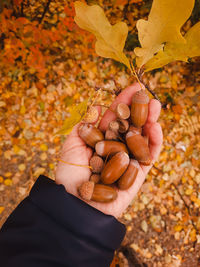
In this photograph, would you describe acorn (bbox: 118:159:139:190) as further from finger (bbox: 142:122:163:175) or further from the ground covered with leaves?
the ground covered with leaves

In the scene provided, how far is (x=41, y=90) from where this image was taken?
3.40 meters

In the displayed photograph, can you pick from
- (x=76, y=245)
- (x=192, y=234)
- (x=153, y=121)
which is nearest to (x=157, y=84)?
(x=153, y=121)

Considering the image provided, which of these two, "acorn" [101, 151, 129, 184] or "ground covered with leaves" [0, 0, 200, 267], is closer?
"acorn" [101, 151, 129, 184]

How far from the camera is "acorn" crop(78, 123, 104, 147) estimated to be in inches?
79.4

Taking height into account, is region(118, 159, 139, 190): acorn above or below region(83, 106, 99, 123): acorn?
below

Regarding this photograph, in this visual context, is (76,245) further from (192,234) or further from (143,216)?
(192,234)

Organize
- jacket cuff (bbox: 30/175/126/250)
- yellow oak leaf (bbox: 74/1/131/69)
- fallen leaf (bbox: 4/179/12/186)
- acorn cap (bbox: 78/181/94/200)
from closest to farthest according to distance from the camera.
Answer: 1. yellow oak leaf (bbox: 74/1/131/69)
2. jacket cuff (bbox: 30/175/126/250)
3. acorn cap (bbox: 78/181/94/200)
4. fallen leaf (bbox: 4/179/12/186)

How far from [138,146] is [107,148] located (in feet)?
0.86

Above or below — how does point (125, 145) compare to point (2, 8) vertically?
below

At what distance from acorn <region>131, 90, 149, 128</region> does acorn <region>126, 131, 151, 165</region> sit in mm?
128

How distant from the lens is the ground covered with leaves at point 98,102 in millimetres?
2992

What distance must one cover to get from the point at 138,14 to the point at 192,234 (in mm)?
3319

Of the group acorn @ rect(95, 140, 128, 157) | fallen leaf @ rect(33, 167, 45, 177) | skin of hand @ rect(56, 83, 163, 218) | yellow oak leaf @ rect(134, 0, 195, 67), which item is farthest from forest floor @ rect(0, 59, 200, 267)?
yellow oak leaf @ rect(134, 0, 195, 67)

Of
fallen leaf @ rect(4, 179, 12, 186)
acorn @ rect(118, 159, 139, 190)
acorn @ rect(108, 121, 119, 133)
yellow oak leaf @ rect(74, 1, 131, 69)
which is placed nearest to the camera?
yellow oak leaf @ rect(74, 1, 131, 69)
